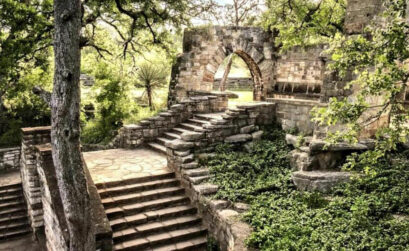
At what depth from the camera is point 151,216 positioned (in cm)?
683

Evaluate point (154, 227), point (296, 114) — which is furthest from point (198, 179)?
point (296, 114)

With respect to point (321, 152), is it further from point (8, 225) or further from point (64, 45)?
point (8, 225)

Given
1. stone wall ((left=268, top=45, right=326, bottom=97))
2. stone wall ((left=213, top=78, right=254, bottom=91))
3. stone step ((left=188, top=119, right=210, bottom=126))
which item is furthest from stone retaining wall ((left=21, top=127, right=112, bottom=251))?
stone wall ((left=213, top=78, right=254, bottom=91))

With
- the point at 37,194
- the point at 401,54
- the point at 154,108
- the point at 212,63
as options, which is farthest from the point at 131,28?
the point at 401,54

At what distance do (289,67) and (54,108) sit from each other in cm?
1037

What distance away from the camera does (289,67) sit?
1293cm

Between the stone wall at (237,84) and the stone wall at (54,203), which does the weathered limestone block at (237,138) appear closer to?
the stone wall at (54,203)

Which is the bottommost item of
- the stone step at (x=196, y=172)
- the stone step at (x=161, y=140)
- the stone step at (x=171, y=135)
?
the stone step at (x=196, y=172)

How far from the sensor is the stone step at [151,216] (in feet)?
21.4

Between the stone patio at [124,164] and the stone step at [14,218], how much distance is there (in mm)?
2517

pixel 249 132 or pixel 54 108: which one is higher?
pixel 54 108

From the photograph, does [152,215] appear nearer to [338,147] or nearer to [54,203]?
[54,203]

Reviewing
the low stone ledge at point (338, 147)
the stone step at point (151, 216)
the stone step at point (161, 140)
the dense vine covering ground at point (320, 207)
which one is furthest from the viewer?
the stone step at point (161, 140)

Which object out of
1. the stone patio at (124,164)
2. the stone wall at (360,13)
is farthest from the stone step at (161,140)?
the stone wall at (360,13)
